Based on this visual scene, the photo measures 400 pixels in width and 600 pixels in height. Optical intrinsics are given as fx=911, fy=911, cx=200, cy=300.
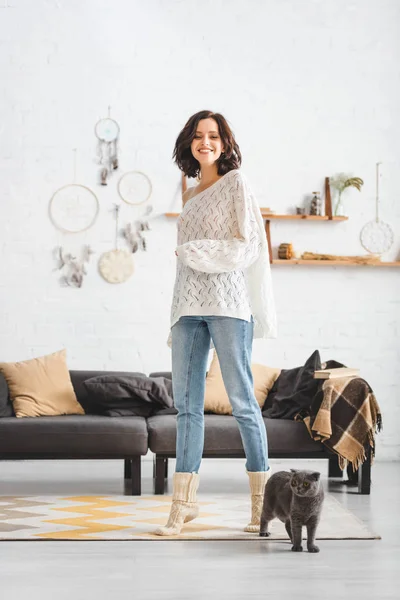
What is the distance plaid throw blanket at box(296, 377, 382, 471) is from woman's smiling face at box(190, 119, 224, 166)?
166 centimetres

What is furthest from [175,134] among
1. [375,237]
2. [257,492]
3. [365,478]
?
[257,492]

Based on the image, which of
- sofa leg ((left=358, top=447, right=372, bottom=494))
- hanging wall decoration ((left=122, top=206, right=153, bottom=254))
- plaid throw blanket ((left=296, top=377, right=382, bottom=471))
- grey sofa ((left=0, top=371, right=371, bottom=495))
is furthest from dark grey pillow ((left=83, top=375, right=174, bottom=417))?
hanging wall decoration ((left=122, top=206, right=153, bottom=254))

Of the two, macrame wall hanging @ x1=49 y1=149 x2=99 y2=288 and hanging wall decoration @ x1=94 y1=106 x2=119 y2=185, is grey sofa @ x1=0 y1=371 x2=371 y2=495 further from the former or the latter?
hanging wall decoration @ x1=94 y1=106 x2=119 y2=185

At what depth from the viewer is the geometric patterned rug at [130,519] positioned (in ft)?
10.8

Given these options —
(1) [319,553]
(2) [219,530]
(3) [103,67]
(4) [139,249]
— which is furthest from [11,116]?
(1) [319,553]

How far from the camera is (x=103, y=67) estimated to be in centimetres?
605

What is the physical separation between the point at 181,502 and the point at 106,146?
331 cm

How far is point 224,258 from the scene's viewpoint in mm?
3172

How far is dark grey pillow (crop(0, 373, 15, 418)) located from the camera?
486cm

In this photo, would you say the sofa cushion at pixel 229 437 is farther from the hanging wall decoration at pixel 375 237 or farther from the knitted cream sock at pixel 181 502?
the hanging wall decoration at pixel 375 237

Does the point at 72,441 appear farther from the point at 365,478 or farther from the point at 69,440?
the point at 365,478

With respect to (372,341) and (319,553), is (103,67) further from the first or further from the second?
(319,553)

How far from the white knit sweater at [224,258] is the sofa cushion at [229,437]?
124cm

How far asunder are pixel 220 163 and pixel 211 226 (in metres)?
0.27
